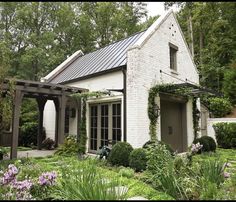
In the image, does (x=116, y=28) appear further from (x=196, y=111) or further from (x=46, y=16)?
(x=196, y=111)

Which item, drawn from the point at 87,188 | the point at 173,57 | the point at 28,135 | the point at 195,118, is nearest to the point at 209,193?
the point at 87,188

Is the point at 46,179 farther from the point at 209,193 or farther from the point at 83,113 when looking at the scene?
the point at 83,113

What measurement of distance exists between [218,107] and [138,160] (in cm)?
1156

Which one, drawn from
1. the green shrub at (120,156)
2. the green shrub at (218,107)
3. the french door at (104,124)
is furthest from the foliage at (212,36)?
the green shrub at (120,156)

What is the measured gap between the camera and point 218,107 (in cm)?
1697

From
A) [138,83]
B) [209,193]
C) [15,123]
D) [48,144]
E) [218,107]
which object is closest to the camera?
[209,193]

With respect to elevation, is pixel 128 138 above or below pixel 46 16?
below

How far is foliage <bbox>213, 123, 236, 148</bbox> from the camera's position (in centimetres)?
1359

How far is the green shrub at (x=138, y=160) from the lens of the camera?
7199 millimetres

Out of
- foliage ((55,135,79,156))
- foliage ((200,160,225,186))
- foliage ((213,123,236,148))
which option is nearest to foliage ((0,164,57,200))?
foliage ((200,160,225,186))

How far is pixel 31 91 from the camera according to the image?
31.4ft

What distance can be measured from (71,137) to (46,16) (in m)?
20.0

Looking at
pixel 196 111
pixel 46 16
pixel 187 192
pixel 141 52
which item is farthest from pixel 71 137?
pixel 46 16

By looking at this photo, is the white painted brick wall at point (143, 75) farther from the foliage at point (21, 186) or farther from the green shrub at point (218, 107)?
the green shrub at point (218, 107)
